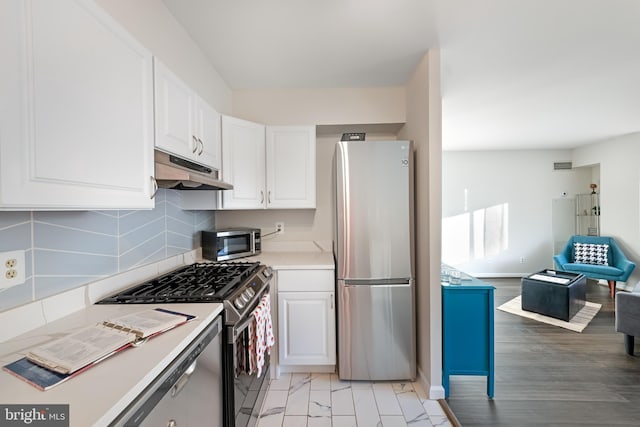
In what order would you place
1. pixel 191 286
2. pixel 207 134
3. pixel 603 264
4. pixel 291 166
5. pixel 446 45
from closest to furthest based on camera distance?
pixel 191 286 → pixel 207 134 → pixel 446 45 → pixel 291 166 → pixel 603 264

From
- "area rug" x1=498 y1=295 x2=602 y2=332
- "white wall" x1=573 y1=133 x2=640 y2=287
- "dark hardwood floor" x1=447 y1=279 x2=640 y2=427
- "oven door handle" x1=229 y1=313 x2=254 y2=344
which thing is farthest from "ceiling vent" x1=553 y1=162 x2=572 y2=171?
"oven door handle" x1=229 y1=313 x2=254 y2=344

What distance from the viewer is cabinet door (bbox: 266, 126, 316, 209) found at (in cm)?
243

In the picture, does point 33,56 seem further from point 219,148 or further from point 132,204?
point 219,148

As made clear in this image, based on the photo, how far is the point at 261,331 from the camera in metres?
1.63

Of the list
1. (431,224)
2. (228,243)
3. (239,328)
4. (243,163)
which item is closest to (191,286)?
(239,328)

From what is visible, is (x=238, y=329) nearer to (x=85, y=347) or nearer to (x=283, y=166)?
(x=85, y=347)

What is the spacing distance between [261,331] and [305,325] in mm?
571

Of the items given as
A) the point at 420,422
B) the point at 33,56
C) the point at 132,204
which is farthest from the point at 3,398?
the point at 420,422

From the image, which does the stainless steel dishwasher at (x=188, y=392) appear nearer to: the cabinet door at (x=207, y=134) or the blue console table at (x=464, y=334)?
the cabinet door at (x=207, y=134)

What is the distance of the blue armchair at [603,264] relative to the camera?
4074 mm

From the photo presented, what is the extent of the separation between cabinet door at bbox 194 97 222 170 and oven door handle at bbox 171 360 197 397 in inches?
45.2

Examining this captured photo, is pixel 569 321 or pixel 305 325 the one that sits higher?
pixel 305 325

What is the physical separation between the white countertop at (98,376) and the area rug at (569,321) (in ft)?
13.0

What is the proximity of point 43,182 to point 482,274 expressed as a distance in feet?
20.9
